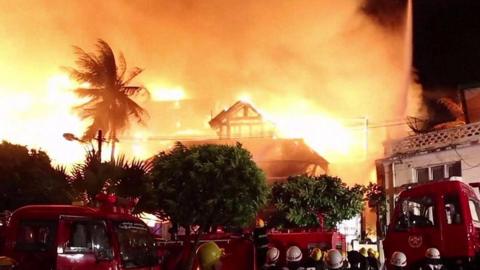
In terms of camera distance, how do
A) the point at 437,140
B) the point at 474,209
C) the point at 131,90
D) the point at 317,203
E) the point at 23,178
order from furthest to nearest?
the point at 131,90 < the point at 23,178 < the point at 437,140 < the point at 317,203 < the point at 474,209

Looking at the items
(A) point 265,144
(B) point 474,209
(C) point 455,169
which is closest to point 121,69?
(A) point 265,144

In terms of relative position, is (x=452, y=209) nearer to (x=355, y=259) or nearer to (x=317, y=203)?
(x=355, y=259)

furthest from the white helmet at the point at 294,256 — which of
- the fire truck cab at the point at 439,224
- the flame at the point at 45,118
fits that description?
the flame at the point at 45,118

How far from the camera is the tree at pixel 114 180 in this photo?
42.4ft

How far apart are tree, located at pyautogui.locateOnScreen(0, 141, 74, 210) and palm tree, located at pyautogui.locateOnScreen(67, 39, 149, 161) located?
730cm

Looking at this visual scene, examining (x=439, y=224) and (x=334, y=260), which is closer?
(x=334, y=260)

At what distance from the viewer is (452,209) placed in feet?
30.2

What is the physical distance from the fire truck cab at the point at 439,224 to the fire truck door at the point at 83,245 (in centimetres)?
505

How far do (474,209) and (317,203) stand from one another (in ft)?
21.7

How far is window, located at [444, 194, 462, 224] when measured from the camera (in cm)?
914

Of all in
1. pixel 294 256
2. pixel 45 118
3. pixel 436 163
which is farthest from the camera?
pixel 45 118

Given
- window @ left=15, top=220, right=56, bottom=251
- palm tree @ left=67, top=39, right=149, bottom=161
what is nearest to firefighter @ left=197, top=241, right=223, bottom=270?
window @ left=15, top=220, right=56, bottom=251

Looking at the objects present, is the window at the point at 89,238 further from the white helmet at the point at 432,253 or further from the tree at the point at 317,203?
the tree at the point at 317,203

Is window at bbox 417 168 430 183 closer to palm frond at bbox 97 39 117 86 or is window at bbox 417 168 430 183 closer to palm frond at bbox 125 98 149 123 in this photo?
palm frond at bbox 125 98 149 123
